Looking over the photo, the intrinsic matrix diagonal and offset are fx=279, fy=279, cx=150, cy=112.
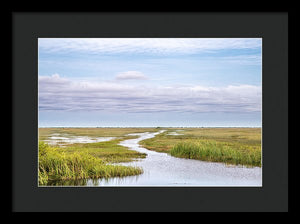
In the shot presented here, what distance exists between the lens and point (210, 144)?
4.43 metres

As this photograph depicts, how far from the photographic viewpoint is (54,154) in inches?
145

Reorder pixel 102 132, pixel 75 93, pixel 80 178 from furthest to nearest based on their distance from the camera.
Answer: pixel 102 132
pixel 75 93
pixel 80 178

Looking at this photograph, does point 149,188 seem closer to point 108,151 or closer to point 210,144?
point 108,151

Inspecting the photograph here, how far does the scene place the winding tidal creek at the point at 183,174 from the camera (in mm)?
3432

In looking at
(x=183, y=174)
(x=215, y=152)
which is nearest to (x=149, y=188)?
(x=183, y=174)

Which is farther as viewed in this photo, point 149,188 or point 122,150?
point 122,150

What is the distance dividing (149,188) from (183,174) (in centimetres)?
66

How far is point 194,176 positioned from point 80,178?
57.6 inches

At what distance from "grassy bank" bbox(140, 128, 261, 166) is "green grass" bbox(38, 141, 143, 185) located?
2.89 ft

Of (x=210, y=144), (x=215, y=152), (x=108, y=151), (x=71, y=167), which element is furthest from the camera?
(x=210, y=144)

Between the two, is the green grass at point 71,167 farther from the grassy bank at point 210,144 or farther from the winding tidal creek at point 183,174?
the grassy bank at point 210,144

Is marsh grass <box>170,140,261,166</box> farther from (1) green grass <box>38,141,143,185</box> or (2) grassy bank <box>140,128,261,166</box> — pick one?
(1) green grass <box>38,141,143,185</box>
